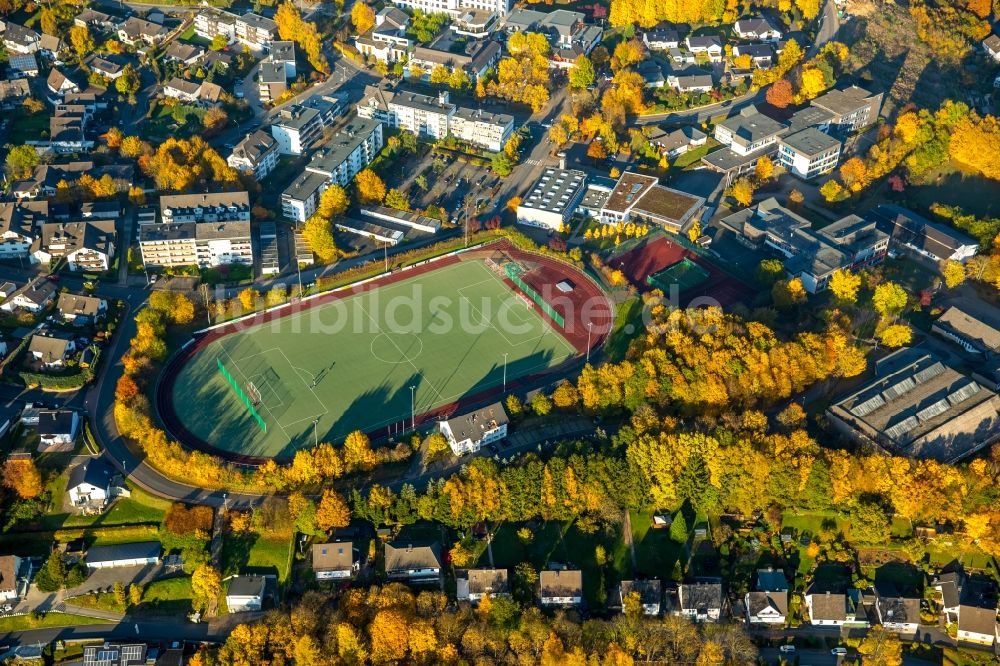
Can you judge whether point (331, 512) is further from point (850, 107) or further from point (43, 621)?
point (850, 107)

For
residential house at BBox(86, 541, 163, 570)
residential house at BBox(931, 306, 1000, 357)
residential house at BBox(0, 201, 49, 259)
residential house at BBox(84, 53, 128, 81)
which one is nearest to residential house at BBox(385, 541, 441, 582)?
residential house at BBox(86, 541, 163, 570)

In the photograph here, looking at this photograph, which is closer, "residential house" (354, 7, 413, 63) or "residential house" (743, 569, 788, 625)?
"residential house" (743, 569, 788, 625)

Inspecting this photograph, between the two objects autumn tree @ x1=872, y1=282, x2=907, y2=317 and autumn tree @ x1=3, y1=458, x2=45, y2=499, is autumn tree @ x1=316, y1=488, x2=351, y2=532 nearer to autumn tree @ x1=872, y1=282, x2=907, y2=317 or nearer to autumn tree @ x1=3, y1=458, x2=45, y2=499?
autumn tree @ x1=3, y1=458, x2=45, y2=499

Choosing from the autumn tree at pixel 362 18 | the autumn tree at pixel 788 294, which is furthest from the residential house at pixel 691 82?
the autumn tree at pixel 362 18

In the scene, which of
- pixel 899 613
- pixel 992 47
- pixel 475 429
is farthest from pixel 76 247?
pixel 992 47

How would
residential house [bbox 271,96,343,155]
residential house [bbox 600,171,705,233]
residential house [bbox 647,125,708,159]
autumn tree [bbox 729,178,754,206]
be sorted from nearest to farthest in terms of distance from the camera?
residential house [bbox 600,171,705,233] < autumn tree [bbox 729,178,754,206] < residential house [bbox 271,96,343,155] < residential house [bbox 647,125,708,159]

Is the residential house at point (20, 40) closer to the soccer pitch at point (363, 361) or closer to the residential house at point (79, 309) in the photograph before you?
the residential house at point (79, 309)
